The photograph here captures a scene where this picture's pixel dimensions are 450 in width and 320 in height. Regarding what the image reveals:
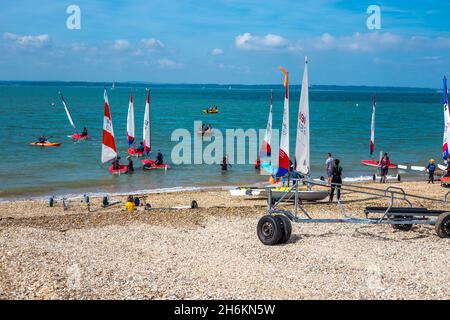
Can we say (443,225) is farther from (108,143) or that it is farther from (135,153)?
(135,153)

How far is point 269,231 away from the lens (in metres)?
13.0

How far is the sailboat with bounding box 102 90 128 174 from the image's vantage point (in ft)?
101

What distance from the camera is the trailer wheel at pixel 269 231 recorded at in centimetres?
1276

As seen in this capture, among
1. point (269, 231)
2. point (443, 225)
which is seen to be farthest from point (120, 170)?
point (443, 225)

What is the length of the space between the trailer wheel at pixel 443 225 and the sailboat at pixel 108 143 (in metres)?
20.8

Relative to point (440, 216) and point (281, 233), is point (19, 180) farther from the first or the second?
point (440, 216)

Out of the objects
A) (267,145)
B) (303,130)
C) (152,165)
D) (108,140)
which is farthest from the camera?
(152,165)

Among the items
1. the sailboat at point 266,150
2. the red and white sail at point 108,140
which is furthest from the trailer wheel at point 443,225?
the red and white sail at point 108,140

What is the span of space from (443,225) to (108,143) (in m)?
22.8

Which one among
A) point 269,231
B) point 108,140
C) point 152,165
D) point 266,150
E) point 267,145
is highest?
point 108,140

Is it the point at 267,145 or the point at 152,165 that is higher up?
the point at 267,145

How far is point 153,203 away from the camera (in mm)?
22328
